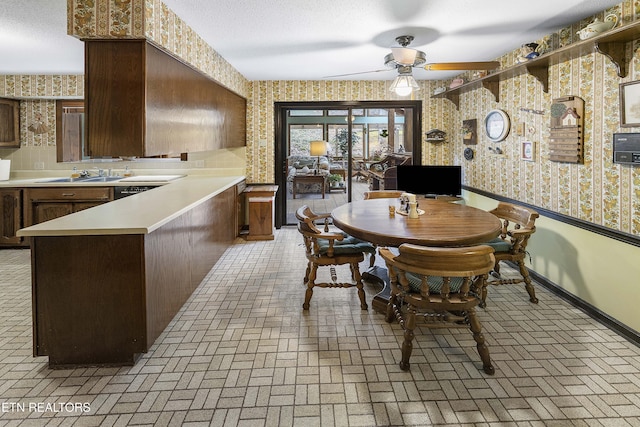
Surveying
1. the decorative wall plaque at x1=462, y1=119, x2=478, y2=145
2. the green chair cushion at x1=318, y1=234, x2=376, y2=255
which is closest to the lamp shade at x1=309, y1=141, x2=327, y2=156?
the decorative wall plaque at x1=462, y1=119, x2=478, y2=145

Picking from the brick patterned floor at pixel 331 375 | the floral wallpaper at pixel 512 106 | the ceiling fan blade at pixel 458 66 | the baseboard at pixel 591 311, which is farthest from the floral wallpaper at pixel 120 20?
the baseboard at pixel 591 311

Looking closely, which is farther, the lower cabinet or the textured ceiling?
the lower cabinet

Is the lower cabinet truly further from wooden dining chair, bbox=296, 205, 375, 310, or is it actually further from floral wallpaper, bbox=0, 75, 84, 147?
wooden dining chair, bbox=296, 205, 375, 310

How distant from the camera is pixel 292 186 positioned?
7875 mm

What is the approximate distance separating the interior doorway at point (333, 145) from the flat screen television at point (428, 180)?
38.6 inches

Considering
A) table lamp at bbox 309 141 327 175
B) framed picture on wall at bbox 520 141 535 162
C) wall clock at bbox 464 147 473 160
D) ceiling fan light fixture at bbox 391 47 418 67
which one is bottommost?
framed picture on wall at bbox 520 141 535 162

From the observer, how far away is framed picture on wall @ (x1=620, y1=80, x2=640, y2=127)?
2664 mm

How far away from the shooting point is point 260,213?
18.6 ft

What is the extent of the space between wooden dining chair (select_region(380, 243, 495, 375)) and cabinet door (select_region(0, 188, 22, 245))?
4.72m

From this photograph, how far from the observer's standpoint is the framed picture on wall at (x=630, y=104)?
2664mm

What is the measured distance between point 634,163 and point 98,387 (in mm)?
3501

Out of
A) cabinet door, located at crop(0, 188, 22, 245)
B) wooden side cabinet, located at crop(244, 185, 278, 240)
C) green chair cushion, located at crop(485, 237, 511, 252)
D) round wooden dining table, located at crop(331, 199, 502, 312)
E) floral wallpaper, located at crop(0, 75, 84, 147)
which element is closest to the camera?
round wooden dining table, located at crop(331, 199, 502, 312)

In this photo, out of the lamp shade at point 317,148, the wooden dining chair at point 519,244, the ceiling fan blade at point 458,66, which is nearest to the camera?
the wooden dining chair at point 519,244

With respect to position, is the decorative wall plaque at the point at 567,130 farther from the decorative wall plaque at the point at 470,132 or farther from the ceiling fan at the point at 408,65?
the decorative wall plaque at the point at 470,132
